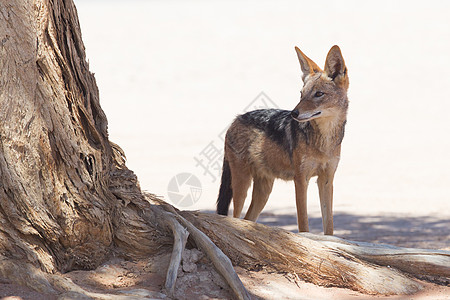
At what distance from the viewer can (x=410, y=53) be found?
29.1 meters

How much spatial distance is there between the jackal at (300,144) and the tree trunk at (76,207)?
1.39 m

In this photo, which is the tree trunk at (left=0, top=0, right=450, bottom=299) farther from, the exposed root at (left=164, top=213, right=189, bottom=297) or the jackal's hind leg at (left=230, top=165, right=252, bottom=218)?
the jackal's hind leg at (left=230, top=165, right=252, bottom=218)

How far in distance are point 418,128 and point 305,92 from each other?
15.2 metres

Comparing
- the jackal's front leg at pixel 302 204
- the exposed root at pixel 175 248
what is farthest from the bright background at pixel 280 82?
the exposed root at pixel 175 248

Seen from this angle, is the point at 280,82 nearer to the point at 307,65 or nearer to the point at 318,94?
the point at 307,65

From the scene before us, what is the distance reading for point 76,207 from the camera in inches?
163

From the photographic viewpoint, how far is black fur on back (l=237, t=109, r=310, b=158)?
645cm

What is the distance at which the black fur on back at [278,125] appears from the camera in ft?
21.1

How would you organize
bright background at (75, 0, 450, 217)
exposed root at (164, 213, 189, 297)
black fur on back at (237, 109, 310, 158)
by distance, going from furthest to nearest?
bright background at (75, 0, 450, 217), black fur on back at (237, 109, 310, 158), exposed root at (164, 213, 189, 297)

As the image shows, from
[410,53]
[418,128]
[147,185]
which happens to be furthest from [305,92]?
[410,53]

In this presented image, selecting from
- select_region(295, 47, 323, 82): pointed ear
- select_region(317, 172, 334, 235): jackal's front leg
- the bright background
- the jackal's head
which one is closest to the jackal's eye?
the jackal's head

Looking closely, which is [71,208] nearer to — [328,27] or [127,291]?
[127,291]

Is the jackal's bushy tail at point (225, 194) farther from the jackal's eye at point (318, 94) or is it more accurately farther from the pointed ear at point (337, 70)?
the pointed ear at point (337, 70)

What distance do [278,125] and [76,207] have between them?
10.9 ft
